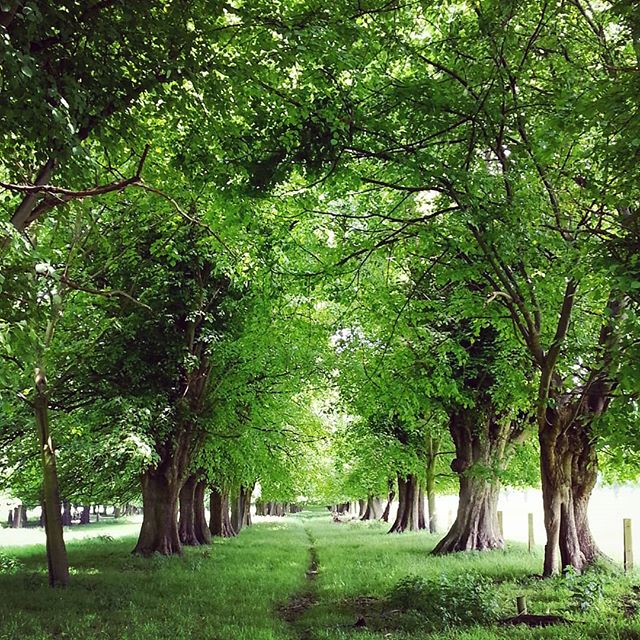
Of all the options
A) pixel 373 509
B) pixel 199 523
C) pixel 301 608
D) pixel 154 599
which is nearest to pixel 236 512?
pixel 199 523

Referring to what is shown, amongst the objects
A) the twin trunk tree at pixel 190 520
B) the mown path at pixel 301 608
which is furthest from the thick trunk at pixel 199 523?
the mown path at pixel 301 608

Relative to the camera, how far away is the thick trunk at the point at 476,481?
18.3 m

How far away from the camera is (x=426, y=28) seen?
10.9 m

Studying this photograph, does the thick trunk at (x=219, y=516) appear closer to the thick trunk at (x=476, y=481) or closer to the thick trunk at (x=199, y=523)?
the thick trunk at (x=199, y=523)

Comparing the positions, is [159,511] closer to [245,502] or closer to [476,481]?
[476,481]

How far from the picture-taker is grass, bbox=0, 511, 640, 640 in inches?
338

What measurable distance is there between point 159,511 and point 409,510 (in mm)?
17990

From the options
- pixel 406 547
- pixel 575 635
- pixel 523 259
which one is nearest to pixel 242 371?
pixel 406 547

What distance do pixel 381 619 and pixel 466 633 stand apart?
1.88 m

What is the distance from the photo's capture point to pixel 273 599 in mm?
12016

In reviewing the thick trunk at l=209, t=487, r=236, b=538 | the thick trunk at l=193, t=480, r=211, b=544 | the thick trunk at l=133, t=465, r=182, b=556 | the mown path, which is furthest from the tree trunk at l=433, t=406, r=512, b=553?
the thick trunk at l=209, t=487, r=236, b=538

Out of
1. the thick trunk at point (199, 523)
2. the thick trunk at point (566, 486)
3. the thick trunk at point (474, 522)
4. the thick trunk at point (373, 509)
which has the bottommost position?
the thick trunk at point (373, 509)

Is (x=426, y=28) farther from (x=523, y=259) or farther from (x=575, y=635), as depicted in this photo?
(x=575, y=635)

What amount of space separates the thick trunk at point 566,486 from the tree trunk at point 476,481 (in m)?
4.42
